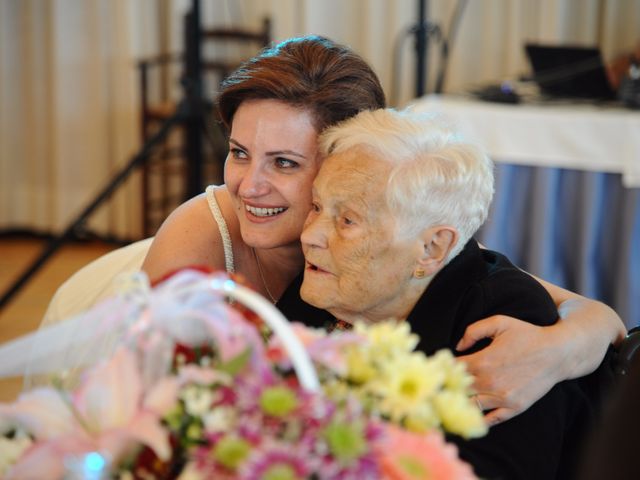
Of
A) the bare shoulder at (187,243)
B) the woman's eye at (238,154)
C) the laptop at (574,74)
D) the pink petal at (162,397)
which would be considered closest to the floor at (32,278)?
the bare shoulder at (187,243)

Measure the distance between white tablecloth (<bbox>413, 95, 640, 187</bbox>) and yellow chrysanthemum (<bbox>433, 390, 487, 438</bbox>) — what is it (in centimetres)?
259

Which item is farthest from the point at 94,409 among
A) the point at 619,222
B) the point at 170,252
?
the point at 619,222

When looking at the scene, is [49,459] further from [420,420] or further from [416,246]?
[416,246]

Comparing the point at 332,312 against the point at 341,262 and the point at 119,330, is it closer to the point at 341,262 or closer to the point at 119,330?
the point at 341,262

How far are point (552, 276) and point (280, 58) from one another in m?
2.08

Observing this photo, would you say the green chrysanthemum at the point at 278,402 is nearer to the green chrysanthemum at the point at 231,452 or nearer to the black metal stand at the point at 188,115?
the green chrysanthemum at the point at 231,452

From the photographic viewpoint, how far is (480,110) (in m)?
3.56

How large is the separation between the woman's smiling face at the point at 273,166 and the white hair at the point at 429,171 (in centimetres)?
16

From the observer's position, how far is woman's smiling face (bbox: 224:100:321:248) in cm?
171

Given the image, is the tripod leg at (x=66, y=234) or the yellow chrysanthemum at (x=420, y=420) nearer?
the yellow chrysanthemum at (x=420, y=420)

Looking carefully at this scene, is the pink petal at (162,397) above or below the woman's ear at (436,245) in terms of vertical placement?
above

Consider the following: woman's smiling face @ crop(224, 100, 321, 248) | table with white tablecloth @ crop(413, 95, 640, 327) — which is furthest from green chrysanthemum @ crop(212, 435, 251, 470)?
table with white tablecloth @ crop(413, 95, 640, 327)

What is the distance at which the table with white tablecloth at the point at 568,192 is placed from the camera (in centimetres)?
335

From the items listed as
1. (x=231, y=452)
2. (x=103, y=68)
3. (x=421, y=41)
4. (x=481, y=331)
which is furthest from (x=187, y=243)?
(x=103, y=68)
